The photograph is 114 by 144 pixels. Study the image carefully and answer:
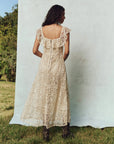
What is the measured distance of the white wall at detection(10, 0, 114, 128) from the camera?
278cm

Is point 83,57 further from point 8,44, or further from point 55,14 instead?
point 8,44

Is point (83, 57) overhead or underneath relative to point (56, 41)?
underneath

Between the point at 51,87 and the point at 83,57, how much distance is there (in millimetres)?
919

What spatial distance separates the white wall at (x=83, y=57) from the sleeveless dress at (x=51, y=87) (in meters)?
0.68

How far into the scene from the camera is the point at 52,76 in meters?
2.10

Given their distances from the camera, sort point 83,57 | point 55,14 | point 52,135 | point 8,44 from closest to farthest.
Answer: point 55,14 → point 52,135 → point 83,57 → point 8,44

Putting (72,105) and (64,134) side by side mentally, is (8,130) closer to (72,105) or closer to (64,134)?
(64,134)

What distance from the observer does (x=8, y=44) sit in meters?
7.90

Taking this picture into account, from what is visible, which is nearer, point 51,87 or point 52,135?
point 51,87

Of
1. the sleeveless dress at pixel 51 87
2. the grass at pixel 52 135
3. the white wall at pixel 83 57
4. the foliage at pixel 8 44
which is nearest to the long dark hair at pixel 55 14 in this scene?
the sleeveless dress at pixel 51 87

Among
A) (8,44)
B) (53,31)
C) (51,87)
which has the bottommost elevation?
(51,87)

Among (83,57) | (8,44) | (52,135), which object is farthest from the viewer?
(8,44)

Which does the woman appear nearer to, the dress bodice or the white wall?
the dress bodice

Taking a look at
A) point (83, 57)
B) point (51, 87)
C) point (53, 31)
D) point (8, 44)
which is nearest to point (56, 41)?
point (53, 31)
